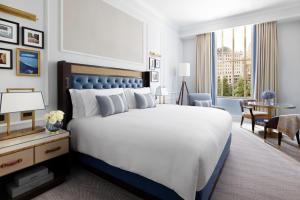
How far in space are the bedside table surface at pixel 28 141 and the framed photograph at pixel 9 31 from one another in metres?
1.21

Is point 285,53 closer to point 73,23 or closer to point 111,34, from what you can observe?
point 111,34

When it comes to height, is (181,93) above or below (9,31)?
below

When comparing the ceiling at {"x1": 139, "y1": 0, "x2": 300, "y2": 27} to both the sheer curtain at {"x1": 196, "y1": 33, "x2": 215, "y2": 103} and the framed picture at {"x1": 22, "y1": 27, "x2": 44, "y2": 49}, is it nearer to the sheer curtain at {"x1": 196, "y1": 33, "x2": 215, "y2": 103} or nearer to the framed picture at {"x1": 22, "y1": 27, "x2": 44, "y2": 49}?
the sheer curtain at {"x1": 196, "y1": 33, "x2": 215, "y2": 103}

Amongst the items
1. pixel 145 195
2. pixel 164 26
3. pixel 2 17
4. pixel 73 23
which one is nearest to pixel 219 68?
pixel 164 26

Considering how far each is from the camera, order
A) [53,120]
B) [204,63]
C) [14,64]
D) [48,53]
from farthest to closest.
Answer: [204,63], [48,53], [14,64], [53,120]

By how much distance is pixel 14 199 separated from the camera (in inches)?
65.3

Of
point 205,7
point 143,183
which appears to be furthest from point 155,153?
point 205,7

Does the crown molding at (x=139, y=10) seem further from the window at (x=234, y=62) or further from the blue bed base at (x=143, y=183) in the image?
the blue bed base at (x=143, y=183)

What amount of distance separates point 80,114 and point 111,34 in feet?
6.09

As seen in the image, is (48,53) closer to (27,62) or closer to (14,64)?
(27,62)

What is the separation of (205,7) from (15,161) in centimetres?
500

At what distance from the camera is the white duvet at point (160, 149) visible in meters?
1.35

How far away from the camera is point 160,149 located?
149 cm

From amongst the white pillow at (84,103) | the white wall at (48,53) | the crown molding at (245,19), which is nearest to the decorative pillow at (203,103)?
the white wall at (48,53)
